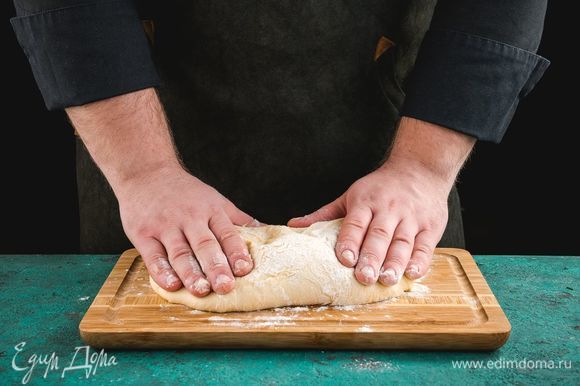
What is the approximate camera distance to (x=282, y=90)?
1719 mm

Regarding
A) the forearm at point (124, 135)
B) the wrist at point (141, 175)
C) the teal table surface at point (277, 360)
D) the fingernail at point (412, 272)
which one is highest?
the forearm at point (124, 135)

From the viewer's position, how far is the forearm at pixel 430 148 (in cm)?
156

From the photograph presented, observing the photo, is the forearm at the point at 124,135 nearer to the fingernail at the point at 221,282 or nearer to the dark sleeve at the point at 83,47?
the dark sleeve at the point at 83,47

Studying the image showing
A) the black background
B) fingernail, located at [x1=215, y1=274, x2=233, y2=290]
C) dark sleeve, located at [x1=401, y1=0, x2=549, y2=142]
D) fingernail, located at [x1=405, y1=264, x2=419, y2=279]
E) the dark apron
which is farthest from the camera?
the black background

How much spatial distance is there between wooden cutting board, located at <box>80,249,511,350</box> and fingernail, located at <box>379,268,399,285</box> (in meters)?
0.05

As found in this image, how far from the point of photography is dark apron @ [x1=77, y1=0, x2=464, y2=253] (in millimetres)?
1679

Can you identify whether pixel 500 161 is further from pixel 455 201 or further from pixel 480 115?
pixel 480 115

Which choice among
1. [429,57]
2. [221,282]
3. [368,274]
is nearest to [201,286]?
[221,282]

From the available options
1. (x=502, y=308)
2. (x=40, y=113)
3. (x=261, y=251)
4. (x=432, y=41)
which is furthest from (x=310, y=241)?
(x=40, y=113)

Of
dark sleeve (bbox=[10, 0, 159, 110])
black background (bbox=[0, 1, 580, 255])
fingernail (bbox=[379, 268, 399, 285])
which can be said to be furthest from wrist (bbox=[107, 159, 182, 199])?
black background (bbox=[0, 1, 580, 255])

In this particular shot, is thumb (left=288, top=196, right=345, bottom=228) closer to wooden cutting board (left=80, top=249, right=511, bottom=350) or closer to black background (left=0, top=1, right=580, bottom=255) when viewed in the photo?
wooden cutting board (left=80, top=249, right=511, bottom=350)

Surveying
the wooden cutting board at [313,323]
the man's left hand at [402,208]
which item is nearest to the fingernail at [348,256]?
the man's left hand at [402,208]

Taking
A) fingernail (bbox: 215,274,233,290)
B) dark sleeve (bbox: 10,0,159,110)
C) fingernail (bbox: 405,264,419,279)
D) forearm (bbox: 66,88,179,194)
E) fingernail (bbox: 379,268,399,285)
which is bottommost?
fingernail (bbox: 215,274,233,290)

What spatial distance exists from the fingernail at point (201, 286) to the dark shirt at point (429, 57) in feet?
1.70
